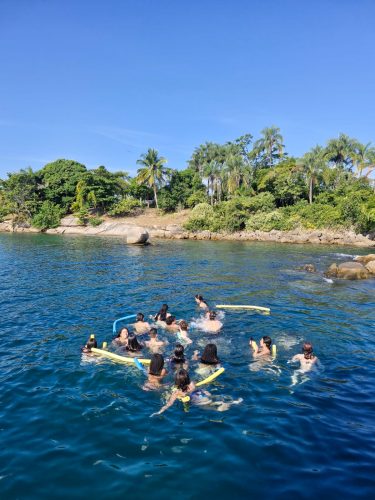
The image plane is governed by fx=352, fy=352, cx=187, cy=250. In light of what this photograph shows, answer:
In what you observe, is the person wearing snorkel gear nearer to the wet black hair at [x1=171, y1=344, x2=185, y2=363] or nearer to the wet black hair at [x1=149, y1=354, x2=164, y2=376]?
the wet black hair at [x1=171, y1=344, x2=185, y2=363]

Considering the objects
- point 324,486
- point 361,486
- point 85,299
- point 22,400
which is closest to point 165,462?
point 324,486

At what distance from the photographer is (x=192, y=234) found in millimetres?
62562

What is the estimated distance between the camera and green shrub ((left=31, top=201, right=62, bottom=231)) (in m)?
74.8

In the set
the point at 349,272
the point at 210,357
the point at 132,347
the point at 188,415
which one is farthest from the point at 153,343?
the point at 349,272

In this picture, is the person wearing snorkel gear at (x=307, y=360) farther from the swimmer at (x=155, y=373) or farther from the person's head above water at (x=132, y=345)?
the person's head above water at (x=132, y=345)

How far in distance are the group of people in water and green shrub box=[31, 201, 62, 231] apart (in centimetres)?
6511

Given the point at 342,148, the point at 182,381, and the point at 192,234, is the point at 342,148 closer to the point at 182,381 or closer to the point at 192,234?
the point at 192,234

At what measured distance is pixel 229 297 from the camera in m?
22.3

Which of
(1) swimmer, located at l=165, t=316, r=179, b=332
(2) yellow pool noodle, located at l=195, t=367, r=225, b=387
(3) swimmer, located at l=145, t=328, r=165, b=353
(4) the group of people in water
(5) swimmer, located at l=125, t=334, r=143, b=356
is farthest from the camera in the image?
(1) swimmer, located at l=165, t=316, r=179, b=332

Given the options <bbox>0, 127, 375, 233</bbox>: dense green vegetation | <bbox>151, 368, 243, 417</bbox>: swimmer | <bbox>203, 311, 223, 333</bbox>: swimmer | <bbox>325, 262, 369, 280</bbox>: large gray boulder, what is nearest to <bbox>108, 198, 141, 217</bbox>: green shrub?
<bbox>0, 127, 375, 233</bbox>: dense green vegetation

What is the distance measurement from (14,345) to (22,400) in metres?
4.46

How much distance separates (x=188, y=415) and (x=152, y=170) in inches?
2898

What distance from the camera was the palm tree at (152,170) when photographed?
78.2 meters

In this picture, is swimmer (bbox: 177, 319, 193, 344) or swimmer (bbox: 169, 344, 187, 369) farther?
swimmer (bbox: 177, 319, 193, 344)
